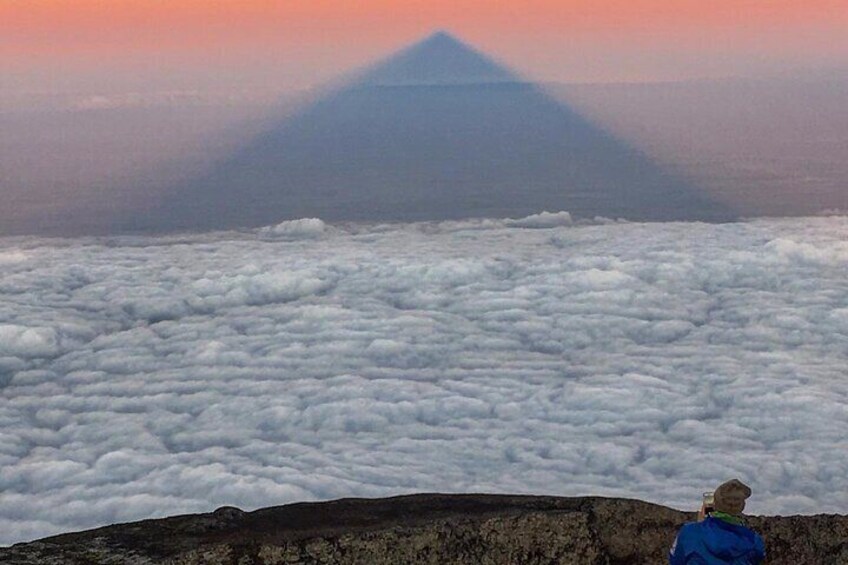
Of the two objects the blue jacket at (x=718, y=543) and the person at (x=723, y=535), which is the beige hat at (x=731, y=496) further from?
the blue jacket at (x=718, y=543)

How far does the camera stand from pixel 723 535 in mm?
6863

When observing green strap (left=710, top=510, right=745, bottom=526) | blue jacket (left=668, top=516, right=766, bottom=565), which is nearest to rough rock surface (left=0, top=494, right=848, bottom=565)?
blue jacket (left=668, top=516, right=766, bottom=565)

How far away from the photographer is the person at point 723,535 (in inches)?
268

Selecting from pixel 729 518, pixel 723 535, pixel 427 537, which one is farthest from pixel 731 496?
pixel 427 537

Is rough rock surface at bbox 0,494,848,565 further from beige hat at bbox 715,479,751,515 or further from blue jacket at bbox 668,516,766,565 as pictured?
beige hat at bbox 715,479,751,515

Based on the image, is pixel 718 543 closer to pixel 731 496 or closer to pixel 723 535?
pixel 723 535

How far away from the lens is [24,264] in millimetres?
119562

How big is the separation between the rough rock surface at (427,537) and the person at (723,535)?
86.2 inches

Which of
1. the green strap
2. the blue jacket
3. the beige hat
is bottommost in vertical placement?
the blue jacket

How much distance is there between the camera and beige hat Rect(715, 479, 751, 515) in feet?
22.2

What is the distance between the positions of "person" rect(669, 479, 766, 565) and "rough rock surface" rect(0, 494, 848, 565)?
219 cm

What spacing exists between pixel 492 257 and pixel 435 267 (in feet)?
33.9

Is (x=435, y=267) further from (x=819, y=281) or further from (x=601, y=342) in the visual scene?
(x=819, y=281)

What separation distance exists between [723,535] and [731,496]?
304 millimetres
